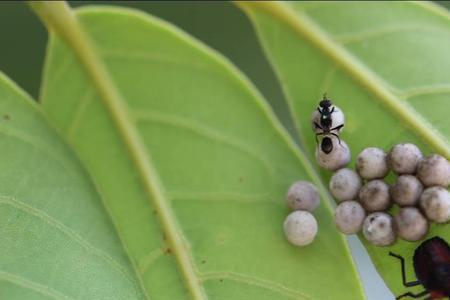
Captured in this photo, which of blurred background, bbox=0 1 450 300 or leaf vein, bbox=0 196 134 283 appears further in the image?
blurred background, bbox=0 1 450 300

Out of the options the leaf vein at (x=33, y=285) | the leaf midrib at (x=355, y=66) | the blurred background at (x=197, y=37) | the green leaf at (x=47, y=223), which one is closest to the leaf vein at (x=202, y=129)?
the leaf midrib at (x=355, y=66)

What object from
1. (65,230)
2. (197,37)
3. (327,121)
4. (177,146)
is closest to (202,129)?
(177,146)

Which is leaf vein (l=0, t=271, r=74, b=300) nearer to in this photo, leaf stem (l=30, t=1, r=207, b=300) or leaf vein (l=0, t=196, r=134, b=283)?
leaf vein (l=0, t=196, r=134, b=283)

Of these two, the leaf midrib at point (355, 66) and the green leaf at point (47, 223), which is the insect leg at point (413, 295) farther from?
the green leaf at point (47, 223)

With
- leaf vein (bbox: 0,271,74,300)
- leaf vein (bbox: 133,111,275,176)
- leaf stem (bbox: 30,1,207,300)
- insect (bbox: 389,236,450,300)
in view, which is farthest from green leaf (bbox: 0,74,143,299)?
insect (bbox: 389,236,450,300)

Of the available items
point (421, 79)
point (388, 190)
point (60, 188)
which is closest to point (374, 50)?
point (421, 79)

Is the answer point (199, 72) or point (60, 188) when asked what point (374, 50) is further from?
point (60, 188)

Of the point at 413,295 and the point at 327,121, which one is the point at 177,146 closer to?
the point at 327,121

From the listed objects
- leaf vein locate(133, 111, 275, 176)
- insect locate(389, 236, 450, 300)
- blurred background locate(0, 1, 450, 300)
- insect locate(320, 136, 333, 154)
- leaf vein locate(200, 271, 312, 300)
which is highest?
blurred background locate(0, 1, 450, 300)
